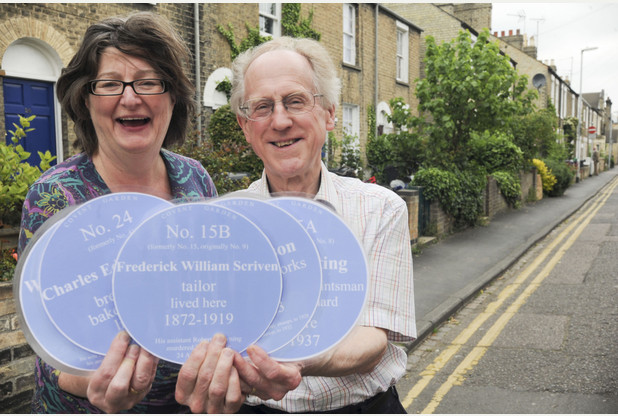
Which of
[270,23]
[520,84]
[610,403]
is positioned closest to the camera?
[610,403]

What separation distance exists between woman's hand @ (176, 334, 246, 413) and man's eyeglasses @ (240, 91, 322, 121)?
1.92ft

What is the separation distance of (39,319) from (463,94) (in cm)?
1145

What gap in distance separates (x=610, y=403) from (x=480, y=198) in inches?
363

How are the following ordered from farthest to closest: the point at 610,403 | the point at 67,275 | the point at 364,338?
the point at 610,403
the point at 364,338
the point at 67,275

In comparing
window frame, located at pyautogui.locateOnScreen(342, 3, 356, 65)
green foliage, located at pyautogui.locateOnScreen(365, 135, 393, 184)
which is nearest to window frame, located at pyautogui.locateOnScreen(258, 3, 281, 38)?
window frame, located at pyautogui.locateOnScreen(342, 3, 356, 65)

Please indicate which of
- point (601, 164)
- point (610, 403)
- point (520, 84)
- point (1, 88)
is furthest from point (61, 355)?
point (601, 164)

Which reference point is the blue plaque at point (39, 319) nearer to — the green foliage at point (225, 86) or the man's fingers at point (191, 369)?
the man's fingers at point (191, 369)

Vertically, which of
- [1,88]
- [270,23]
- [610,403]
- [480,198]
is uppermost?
[270,23]

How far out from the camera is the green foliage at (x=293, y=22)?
1333cm

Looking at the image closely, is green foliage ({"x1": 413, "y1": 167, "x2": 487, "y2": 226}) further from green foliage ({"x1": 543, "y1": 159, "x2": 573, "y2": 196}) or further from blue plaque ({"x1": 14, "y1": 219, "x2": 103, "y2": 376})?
green foliage ({"x1": 543, "y1": 159, "x2": 573, "y2": 196})

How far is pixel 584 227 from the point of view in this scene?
14242 millimetres

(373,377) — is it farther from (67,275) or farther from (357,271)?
(67,275)

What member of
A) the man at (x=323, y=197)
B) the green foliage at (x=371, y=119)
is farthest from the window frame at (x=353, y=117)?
the man at (x=323, y=197)

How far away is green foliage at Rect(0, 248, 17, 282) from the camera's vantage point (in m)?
3.53
